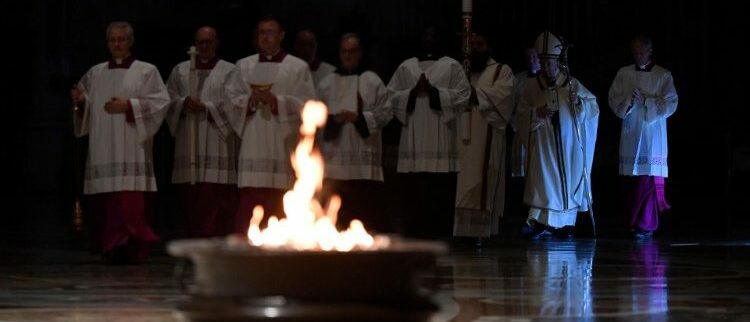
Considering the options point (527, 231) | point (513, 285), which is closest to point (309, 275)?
point (513, 285)

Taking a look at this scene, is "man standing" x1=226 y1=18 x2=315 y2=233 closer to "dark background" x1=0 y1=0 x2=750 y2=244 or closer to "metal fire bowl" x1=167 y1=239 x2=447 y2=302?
"metal fire bowl" x1=167 y1=239 x2=447 y2=302

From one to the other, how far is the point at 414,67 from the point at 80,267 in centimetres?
390

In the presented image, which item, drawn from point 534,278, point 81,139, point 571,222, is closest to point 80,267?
point 81,139

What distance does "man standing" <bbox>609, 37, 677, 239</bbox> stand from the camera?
15328mm

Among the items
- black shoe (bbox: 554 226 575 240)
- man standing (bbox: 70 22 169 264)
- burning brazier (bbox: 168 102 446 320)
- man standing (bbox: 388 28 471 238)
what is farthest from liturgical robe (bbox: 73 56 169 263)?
burning brazier (bbox: 168 102 446 320)

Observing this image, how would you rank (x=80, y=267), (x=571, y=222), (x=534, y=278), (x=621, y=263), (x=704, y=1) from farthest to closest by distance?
(x=704, y=1), (x=571, y=222), (x=621, y=263), (x=80, y=267), (x=534, y=278)

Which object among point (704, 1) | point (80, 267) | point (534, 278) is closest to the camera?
point (534, 278)

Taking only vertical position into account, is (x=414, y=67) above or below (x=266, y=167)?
above

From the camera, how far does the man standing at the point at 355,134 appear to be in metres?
13.3

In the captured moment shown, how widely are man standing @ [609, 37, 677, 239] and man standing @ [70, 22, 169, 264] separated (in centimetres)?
551

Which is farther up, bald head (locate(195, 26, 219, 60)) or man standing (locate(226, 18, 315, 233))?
bald head (locate(195, 26, 219, 60))

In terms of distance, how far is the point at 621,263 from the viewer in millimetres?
11836

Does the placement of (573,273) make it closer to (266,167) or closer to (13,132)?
(266,167)

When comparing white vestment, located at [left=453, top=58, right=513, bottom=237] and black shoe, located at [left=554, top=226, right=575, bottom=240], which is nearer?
white vestment, located at [left=453, top=58, right=513, bottom=237]
